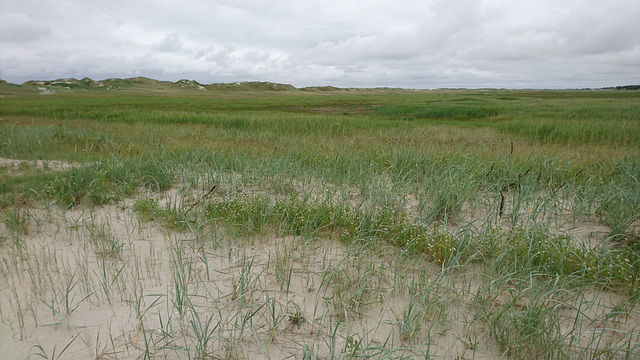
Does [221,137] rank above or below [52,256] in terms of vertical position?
above

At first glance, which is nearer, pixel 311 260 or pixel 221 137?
pixel 311 260

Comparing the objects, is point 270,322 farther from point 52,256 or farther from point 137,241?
point 52,256

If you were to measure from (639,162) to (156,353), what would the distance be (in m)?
7.55

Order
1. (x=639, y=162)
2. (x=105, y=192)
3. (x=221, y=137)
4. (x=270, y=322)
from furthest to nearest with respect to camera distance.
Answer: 1. (x=221, y=137)
2. (x=639, y=162)
3. (x=105, y=192)
4. (x=270, y=322)

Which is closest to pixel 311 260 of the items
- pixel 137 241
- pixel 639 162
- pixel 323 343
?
pixel 323 343

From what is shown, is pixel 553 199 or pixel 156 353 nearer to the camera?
pixel 156 353

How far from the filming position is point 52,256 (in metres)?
3.18

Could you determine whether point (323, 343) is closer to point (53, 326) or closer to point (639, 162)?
point (53, 326)

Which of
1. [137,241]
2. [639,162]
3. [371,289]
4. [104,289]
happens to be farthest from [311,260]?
[639,162]

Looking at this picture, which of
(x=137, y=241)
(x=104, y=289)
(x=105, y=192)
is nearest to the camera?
(x=104, y=289)

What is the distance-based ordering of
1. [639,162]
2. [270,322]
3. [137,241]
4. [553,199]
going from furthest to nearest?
[639,162] → [553,199] → [137,241] → [270,322]

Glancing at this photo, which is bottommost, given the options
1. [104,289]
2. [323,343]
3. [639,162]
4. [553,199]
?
[323,343]

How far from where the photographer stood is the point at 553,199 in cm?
422

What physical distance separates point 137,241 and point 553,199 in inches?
207
